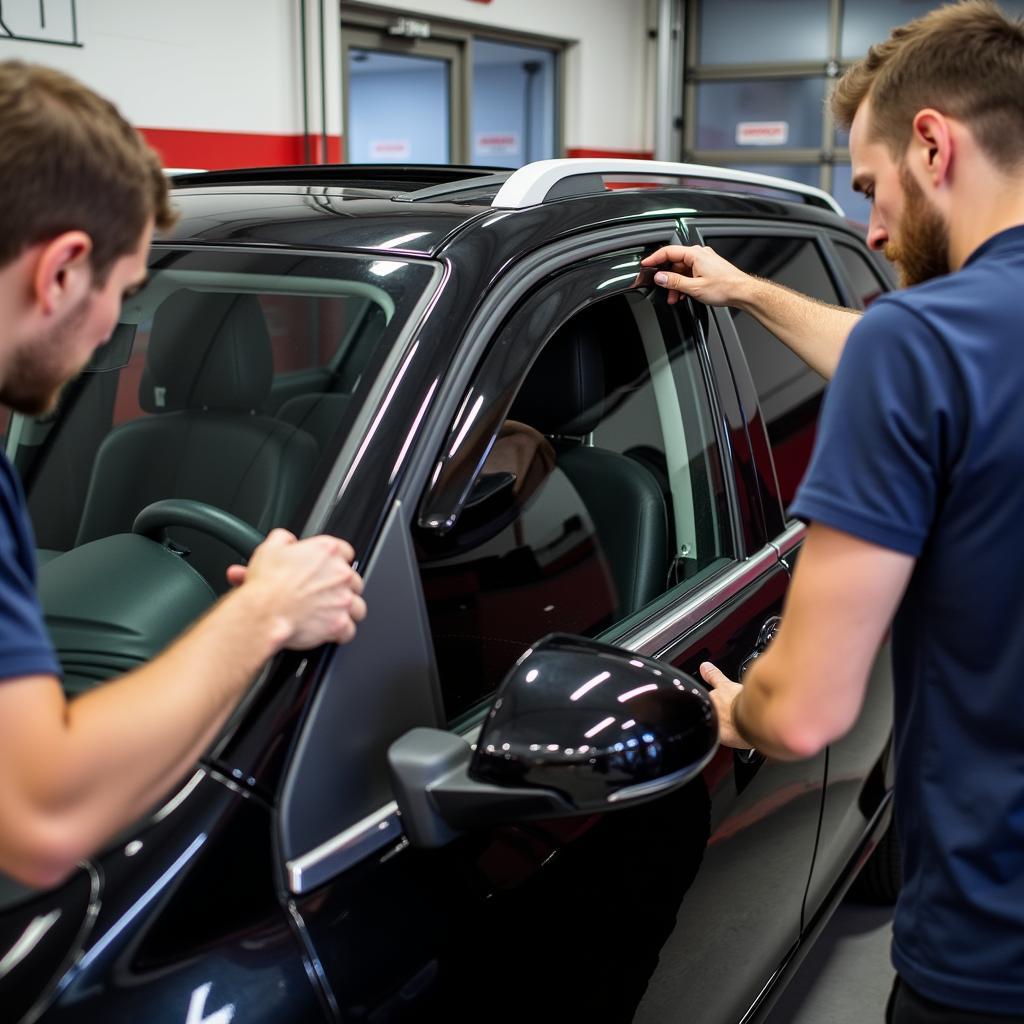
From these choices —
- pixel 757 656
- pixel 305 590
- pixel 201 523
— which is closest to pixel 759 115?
pixel 757 656

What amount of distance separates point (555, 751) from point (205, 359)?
2.96 ft

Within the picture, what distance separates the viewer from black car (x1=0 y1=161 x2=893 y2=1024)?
104cm

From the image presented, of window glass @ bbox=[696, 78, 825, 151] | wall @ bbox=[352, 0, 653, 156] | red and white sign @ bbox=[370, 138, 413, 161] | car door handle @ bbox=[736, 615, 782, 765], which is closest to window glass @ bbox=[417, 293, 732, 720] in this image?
car door handle @ bbox=[736, 615, 782, 765]

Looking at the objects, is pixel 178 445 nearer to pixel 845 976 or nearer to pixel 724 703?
pixel 724 703

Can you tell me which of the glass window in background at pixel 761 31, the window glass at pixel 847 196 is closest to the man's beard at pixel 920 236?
the window glass at pixel 847 196

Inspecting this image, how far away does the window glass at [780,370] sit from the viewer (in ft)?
6.81

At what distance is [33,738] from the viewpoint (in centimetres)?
85

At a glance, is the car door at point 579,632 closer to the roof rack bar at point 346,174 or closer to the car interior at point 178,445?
the car interior at point 178,445

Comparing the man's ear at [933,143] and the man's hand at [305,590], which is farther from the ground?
the man's ear at [933,143]

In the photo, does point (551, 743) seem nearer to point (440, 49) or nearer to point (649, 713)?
point (649, 713)

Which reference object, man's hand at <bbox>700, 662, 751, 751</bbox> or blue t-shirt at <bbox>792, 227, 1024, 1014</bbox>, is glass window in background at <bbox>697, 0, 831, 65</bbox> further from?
blue t-shirt at <bbox>792, 227, 1024, 1014</bbox>

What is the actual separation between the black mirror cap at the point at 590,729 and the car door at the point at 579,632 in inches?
5.5

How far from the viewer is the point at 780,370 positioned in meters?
2.21

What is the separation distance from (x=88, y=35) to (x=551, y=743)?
4.70 m
